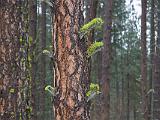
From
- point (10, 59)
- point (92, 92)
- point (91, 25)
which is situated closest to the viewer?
point (91, 25)

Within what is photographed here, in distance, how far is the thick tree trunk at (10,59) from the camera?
16.6 feet

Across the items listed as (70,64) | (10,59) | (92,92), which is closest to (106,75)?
(10,59)

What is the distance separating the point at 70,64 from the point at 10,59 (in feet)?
5.60

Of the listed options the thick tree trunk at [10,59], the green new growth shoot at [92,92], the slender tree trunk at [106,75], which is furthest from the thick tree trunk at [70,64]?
the slender tree trunk at [106,75]

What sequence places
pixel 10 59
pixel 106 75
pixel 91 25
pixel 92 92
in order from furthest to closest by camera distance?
pixel 106 75
pixel 10 59
pixel 92 92
pixel 91 25

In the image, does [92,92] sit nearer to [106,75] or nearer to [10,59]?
[10,59]

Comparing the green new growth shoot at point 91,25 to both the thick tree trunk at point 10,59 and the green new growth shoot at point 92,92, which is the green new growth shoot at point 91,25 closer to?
the green new growth shoot at point 92,92

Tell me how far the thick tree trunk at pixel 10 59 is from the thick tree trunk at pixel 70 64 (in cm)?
151

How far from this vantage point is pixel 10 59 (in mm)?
5176

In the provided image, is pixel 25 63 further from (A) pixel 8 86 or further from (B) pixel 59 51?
(B) pixel 59 51

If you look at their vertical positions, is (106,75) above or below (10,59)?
below

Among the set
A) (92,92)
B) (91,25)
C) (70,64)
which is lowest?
(92,92)

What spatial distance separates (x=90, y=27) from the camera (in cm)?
368

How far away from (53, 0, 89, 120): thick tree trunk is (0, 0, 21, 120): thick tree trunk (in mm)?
1514
